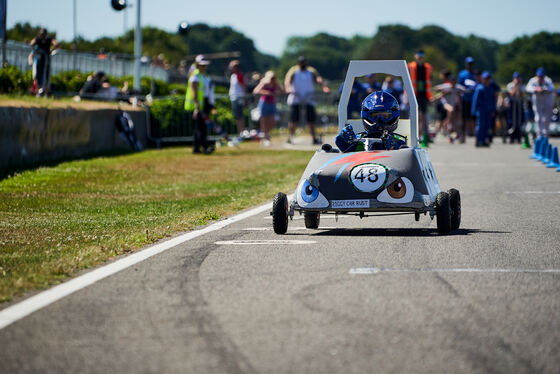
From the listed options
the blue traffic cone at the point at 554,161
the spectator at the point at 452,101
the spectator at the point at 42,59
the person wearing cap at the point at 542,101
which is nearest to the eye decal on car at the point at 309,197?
the blue traffic cone at the point at 554,161

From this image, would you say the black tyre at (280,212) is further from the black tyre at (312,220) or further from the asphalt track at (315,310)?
the black tyre at (312,220)

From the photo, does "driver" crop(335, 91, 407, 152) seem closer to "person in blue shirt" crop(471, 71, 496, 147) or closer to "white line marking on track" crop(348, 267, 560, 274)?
"white line marking on track" crop(348, 267, 560, 274)

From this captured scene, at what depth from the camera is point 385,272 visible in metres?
7.03

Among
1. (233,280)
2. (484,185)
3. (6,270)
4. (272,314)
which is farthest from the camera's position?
(484,185)

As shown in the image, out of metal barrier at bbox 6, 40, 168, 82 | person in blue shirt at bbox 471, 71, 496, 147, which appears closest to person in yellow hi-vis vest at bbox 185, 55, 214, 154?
metal barrier at bbox 6, 40, 168, 82

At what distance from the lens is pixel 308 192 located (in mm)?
9469

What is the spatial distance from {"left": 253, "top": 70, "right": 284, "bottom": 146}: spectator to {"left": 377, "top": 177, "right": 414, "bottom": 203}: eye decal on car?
1743 centimetres

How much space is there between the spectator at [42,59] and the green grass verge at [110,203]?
259 cm

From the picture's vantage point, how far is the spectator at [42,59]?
22234 mm

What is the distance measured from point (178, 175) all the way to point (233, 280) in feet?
33.9

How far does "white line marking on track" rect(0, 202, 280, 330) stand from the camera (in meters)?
5.80

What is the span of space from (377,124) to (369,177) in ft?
4.23

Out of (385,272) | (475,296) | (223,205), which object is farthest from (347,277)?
(223,205)

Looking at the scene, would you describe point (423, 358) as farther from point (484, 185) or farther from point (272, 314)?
point (484, 185)
